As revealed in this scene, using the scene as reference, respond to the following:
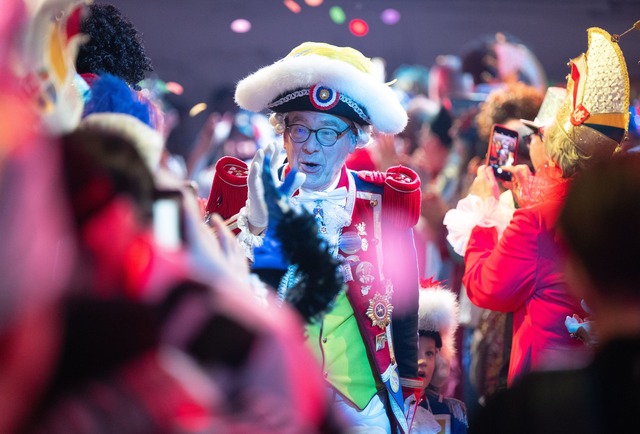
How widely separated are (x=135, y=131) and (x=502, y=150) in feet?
10.1

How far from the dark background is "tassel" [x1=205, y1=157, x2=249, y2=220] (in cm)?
549

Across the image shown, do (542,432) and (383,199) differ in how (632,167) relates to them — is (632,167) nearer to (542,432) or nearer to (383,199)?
(542,432)

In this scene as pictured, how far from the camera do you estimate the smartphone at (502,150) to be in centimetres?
420

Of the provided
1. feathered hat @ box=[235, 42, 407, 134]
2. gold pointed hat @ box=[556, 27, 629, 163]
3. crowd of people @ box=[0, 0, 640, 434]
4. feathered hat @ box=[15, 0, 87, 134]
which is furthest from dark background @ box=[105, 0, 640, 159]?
feathered hat @ box=[15, 0, 87, 134]

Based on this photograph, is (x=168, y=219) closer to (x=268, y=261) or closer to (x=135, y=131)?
(x=135, y=131)

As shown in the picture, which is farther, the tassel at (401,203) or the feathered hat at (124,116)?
the tassel at (401,203)

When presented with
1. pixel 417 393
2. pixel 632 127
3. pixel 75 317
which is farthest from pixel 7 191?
pixel 632 127

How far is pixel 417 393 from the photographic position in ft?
11.1

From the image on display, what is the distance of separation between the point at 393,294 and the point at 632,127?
1.64 m

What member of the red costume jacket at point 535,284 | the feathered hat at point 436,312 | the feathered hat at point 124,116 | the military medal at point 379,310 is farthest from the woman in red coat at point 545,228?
the feathered hat at point 124,116

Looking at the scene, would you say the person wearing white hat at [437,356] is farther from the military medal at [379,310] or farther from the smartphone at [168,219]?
the smartphone at [168,219]

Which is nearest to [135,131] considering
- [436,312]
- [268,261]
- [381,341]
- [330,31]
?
[268,261]

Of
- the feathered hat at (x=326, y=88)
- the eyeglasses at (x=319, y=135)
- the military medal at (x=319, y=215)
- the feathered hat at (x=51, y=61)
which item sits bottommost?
the military medal at (x=319, y=215)

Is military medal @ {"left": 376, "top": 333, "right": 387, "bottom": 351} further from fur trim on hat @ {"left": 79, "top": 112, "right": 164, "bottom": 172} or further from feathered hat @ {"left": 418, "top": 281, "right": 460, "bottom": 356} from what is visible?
fur trim on hat @ {"left": 79, "top": 112, "right": 164, "bottom": 172}
